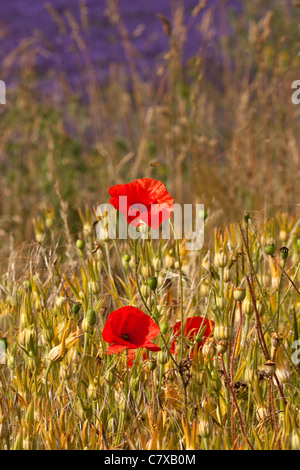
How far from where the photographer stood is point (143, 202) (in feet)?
2.62

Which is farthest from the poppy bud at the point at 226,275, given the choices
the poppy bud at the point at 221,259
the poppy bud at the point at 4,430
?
the poppy bud at the point at 4,430

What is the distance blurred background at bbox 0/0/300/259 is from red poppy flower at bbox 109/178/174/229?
0.24 meters

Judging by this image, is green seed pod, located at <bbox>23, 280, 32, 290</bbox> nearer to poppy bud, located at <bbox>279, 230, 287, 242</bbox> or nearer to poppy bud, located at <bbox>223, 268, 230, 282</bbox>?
poppy bud, located at <bbox>223, 268, 230, 282</bbox>

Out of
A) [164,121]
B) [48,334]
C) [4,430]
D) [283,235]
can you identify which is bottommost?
[4,430]

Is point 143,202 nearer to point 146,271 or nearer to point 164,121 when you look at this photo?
point 146,271

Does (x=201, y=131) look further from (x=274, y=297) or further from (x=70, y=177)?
(x=274, y=297)

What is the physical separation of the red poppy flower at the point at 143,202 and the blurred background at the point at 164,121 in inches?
9.5

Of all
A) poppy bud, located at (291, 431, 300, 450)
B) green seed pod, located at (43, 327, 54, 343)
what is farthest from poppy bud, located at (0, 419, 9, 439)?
poppy bud, located at (291, 431, 300, 450)

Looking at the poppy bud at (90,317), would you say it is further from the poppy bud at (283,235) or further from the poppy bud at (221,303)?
the poppy bud at (283,235)

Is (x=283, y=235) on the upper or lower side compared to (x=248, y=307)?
upper

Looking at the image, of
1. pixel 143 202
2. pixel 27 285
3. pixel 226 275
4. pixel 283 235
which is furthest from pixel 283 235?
pixel 27 285

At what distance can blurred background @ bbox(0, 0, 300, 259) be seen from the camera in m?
1.78

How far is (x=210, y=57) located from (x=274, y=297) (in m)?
3.00

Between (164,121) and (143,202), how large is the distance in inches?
52.0
